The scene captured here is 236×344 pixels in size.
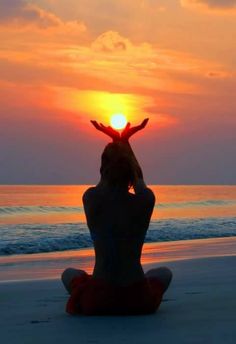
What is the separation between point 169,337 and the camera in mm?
4504

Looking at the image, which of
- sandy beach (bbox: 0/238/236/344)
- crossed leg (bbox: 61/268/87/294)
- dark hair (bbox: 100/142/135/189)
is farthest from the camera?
crossed leg (bbox: 61/268/87/294)

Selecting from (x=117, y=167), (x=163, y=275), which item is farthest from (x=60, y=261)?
(x=117, y=167)

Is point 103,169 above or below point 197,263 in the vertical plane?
above

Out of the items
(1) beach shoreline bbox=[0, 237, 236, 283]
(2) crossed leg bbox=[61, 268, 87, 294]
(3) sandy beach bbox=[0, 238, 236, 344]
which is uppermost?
(2) crossed leg bbox=[61, 268, 87, 294]

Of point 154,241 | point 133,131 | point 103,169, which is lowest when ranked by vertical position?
point 154,241

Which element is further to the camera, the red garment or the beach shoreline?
the beach shoreline

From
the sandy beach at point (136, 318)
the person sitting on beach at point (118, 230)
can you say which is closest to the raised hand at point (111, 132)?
the person sitting on beach at point (118, 230)

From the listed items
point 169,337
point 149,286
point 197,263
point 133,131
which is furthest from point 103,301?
point 197,263

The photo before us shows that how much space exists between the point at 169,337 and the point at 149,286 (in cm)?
87

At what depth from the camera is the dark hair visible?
5.11 m

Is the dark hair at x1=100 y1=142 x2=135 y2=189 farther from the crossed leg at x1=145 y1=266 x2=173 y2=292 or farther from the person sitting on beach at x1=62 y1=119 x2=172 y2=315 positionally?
the crossed leg at x1=145 y1=266 x2=173 y2=292

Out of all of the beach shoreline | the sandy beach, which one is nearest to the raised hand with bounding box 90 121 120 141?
the sandy beach

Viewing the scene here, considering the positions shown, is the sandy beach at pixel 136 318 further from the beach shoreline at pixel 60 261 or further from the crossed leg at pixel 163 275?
the beach shoreline at pixel 60 261

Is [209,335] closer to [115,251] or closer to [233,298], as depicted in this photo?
[115,251]
